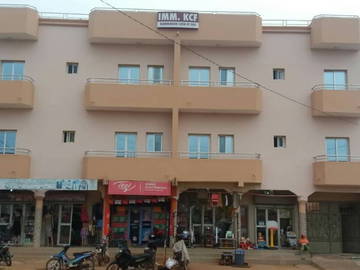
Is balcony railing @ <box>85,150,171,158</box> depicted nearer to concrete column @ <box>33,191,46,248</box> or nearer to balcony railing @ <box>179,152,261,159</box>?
balcony railing @ <box>179,152,261,159</box>

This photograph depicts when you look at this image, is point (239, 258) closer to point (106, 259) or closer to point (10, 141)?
point (106, 259)

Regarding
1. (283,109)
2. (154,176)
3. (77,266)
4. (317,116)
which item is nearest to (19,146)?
(154,176)

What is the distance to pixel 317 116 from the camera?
2900 centimetres

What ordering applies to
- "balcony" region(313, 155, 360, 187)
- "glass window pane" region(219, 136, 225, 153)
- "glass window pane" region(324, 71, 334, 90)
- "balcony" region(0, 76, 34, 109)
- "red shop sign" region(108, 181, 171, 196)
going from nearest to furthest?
"red shop sign" region(108, 181, 171, 196), "balcony" region(313, 155, 360, 187), "balcony" region(0, 76, 34, 109), "glass window pane" region(219, 136, 225, 153), "glass window pane" region(324, 71, 334, 90)

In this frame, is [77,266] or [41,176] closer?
[77,266]

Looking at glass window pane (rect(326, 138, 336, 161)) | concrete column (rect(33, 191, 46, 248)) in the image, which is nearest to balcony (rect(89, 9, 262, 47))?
glass window pane (rect(326, 138, 336, 161))

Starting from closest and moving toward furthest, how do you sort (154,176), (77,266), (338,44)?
(77,266) < (154,176) < (338,44)

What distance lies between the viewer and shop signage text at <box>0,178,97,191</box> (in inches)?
1023

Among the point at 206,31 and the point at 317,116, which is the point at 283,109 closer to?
the point at 317,116

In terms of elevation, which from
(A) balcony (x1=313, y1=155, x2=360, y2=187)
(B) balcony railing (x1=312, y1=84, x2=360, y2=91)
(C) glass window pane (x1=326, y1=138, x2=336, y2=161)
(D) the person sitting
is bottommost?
(D) the person sitting

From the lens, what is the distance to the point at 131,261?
64.3ft

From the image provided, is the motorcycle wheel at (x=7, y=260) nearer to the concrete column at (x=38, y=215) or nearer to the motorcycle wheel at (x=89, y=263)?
the motorcycle wheel at (x=89, y=263)

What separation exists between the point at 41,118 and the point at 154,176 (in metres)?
7.01

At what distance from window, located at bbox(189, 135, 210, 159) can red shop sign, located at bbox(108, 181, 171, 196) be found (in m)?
3.19
